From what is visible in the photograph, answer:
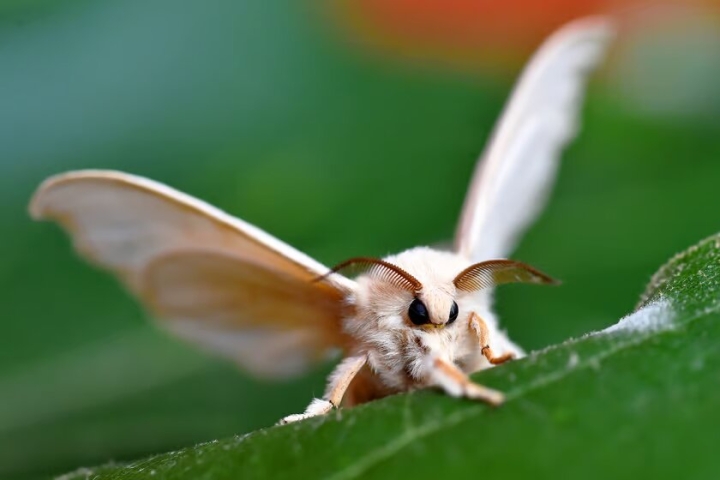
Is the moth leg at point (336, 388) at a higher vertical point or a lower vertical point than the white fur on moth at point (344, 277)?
lower

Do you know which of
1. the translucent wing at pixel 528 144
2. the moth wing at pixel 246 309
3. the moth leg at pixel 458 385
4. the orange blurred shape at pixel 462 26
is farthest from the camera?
the orange blurred shape at pixel 462 26

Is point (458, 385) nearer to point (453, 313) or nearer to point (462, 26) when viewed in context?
point (453, 313)

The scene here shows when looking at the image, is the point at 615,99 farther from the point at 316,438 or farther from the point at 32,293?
the point at 316,438

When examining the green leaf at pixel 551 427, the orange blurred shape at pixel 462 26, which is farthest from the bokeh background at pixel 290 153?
the green leaf at pixel 551 427

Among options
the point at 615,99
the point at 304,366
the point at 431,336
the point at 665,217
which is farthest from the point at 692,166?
the point at 431,336

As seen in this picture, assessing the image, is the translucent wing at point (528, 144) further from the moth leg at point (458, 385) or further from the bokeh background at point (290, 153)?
the moth leg at point (458, 385)

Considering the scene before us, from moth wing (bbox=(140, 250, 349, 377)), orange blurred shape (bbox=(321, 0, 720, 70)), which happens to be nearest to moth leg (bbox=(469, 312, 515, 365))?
moth wing (bbox=(140, 250, 349, 377))

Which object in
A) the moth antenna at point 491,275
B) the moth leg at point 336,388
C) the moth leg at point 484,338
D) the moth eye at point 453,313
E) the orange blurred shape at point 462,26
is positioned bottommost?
the moth leg at point 336,388

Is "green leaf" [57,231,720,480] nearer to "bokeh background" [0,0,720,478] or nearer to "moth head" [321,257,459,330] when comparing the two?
"moth head" [321,257,459,330]
